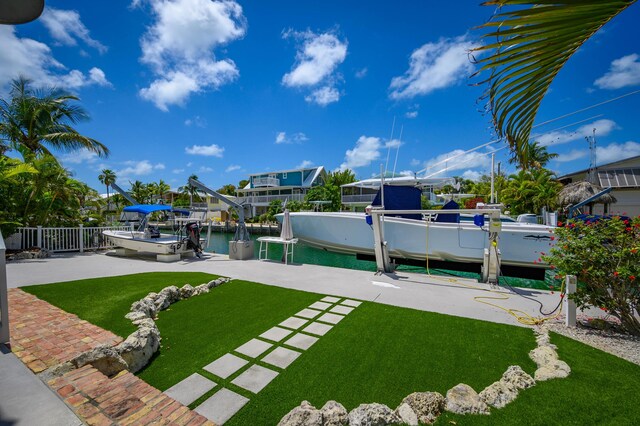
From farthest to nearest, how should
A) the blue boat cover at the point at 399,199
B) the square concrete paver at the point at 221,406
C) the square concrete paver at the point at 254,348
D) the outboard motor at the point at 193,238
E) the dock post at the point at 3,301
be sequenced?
1. the blue boat cover at the point at 399,199
2. the outboard motor at the point at 193,238
3. the square concrete paver at the point at 254,348
4. the dock post at the point at 3,301
5. the square concrete paver at the point at 221,406

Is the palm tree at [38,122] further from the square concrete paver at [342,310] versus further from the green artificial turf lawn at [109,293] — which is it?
the square concrete paver at [342,310]

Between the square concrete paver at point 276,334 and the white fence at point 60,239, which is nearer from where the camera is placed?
the square concrete paver at point 276,334

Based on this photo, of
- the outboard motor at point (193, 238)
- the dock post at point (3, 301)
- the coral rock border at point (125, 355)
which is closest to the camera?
the coral rock border at point (125, 355)

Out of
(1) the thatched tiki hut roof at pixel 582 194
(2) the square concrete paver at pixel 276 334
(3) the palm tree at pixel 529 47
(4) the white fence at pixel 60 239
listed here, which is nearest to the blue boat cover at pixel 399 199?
(2) the square concrete paver at pixel 276 334

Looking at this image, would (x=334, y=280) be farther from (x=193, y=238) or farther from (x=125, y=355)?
(x=193, y=238)

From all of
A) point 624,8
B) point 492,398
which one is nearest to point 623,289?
point 492,398

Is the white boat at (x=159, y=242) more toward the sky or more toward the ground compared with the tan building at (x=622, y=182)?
more toward the ground

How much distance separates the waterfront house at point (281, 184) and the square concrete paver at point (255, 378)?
31205mm

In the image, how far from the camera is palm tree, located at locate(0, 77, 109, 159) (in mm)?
11523

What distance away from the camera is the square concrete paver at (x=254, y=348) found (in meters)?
3.15

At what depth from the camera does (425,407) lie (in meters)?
2.17

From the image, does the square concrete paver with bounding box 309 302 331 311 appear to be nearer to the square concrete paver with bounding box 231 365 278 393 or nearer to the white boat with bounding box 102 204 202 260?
the square concrete paver with bounding box 231 365 278 393

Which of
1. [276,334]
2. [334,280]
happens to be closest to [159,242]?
[334,280]

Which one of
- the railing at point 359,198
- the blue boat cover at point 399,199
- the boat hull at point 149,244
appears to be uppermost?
the railing at point 359,198
